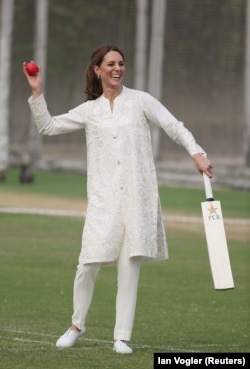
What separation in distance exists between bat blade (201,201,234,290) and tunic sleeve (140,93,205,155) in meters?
0.45

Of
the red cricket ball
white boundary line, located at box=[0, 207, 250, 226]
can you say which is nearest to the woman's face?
the red cricket ball

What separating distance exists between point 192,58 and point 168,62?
0.71 meters

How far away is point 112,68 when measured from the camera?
967 centimetres

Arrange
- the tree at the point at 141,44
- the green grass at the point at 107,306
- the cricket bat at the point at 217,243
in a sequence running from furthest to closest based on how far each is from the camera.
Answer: the tree at the point at 141,44 → the green grass at the point at 107,306 → the cricket bat at the point at 217,243

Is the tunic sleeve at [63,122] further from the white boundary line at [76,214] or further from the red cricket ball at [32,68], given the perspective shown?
the white boundary line at [76,214]

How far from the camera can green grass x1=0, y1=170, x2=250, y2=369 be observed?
380 inches

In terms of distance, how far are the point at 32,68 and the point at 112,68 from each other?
0.57m

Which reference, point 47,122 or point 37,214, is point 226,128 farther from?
point 47,122

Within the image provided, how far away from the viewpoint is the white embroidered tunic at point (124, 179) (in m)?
9.55

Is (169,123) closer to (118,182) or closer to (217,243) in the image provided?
(118,182)

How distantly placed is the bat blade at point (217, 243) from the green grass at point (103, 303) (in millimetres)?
747

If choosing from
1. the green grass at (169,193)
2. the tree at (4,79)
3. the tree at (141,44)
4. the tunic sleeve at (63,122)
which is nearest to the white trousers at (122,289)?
the tunic sleeve at (63,122)

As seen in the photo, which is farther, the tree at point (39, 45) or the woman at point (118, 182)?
the tree at point (39, 45)

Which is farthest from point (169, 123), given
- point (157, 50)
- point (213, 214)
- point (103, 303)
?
point (157, 50)
